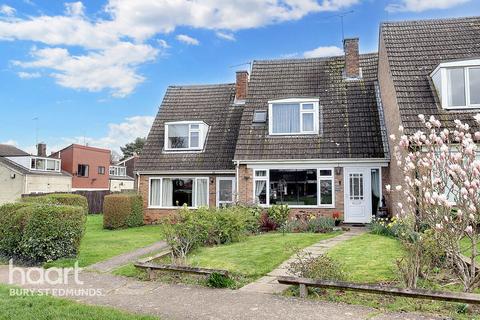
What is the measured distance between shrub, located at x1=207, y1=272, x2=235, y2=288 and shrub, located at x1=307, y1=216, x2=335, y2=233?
24.5 ft

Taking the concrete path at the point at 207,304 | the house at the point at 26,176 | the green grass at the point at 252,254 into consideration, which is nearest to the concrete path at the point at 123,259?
the concrete path at the point at 207,304

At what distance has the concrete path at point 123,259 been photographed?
30.7 feet

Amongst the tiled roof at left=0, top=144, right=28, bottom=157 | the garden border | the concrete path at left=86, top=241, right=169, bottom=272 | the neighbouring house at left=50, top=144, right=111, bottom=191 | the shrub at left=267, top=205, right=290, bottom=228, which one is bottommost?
the concrete path at left=86, top=241, right=169, bottom=272

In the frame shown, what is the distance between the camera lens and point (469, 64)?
14000 mm

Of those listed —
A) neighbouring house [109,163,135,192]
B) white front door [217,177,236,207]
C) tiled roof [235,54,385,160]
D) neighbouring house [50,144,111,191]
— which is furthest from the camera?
neighbouring house [109,163,135,192]

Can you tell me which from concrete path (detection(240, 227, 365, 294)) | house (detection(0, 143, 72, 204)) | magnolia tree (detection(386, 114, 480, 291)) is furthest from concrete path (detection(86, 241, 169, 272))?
house (detection(0, 143, 72, 204))

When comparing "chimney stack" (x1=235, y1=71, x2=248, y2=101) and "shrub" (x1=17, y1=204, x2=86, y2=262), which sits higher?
"chimney stack" (x1=235, y1=71, x2=248, y2=101)

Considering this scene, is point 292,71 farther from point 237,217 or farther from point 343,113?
point 237,217

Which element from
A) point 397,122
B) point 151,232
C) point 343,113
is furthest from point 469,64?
point 151,232

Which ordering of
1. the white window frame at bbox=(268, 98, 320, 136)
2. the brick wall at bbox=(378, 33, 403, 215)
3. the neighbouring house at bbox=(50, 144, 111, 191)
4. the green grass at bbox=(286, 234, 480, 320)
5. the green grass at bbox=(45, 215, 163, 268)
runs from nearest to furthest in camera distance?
1. the green grass at bbox=(286, 234, 480, 320)
2. the green grass at bbox=(45, 215, 163, 268)
3. the brick wall at bbox=(378, 33, 403, 215)
4. the white window frame at bbox=(268, 98, 320, 136)
5. the neighbouring house at bbox=(50, 144, 111, 191)

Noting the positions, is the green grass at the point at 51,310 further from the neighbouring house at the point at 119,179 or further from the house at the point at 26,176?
the neighbouring house at the point at 119,179

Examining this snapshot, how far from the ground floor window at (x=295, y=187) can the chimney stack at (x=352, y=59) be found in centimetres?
574

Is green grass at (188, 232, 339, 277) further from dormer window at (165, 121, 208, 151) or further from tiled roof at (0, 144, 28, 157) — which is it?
tiled roof at (0, 144, 28, 157)

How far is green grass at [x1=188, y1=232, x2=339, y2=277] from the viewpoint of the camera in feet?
28.0
